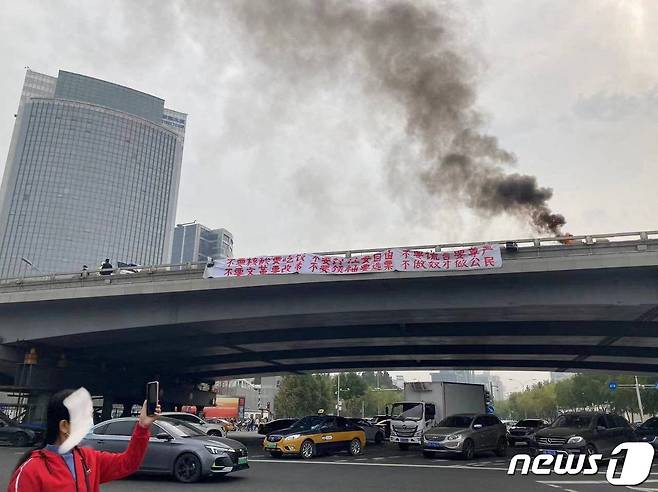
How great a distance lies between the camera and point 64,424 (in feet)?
10.1

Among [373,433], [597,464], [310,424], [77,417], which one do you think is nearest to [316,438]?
[310,424]

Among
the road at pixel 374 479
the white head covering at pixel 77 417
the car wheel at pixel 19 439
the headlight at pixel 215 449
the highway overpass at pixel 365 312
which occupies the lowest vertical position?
the car wheel at pixel 19 439

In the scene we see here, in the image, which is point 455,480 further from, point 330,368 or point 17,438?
point 330,368

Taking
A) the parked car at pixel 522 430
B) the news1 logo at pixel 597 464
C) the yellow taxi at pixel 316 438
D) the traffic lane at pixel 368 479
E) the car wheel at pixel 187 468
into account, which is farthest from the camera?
Result: the parked car at pixel 522 430

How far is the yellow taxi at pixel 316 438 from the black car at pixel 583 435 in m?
7.17

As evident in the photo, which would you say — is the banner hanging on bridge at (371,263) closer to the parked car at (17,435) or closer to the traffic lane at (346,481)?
the traffic lane at (346,481)

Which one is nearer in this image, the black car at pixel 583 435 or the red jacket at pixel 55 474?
the red jacket at pixel 55 474

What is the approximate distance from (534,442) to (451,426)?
3.30 m

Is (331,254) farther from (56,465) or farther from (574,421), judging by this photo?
(56,465)

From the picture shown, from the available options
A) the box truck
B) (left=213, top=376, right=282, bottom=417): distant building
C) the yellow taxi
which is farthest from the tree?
the yellow taxi

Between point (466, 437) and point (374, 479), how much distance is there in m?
7.01

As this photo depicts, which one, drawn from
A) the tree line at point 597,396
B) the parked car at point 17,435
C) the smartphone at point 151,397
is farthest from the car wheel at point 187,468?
the tree line at point 597,396

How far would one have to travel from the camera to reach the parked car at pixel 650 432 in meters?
21.7

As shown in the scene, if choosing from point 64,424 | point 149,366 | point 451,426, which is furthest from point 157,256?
point 64,424
